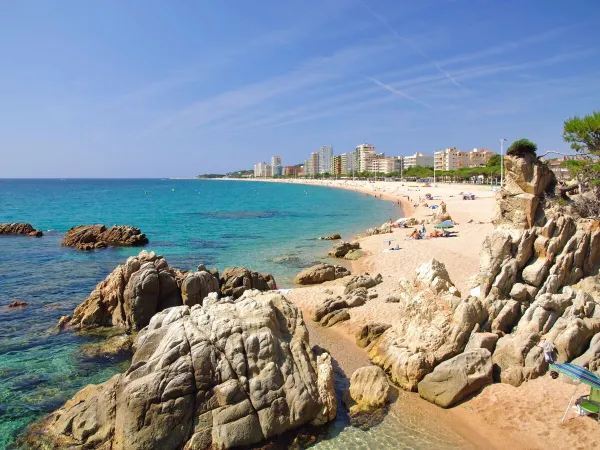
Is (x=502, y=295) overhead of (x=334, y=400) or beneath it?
overhead

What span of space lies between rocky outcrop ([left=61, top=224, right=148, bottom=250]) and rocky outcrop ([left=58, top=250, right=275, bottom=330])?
23175mm

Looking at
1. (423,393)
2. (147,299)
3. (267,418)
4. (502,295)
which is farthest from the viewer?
(147,299)

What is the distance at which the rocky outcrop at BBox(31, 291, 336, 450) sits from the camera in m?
9.78

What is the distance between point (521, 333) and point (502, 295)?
1.82m

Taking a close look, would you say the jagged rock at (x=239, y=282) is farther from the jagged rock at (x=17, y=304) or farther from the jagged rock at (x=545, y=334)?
the jagged rock at (x=545, y=334)

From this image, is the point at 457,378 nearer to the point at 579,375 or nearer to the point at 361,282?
the point at 579,375

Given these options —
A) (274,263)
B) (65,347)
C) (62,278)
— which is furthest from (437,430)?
(62,278)

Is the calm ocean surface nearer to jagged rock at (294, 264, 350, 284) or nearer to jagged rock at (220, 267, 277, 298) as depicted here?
jagged rock at (294, 264, 350, 284)

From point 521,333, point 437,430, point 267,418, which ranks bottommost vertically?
point 437,430

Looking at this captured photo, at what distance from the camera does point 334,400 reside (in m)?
11.3

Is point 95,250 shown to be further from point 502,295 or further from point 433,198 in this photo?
point 433,198

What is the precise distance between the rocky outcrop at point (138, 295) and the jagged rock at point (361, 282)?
6.99 metres

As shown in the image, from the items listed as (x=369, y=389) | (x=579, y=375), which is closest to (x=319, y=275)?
(x=369, y=389)

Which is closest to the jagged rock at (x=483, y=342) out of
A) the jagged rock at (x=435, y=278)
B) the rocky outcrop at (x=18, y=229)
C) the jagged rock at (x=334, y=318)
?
the jagged rock at (x=435, y=278)
